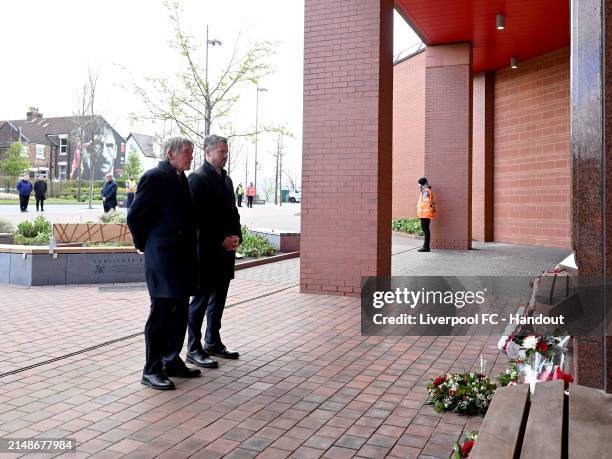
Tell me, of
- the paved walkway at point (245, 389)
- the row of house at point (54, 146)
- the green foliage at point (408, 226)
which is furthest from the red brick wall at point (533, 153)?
the row of house at point (54, 146)

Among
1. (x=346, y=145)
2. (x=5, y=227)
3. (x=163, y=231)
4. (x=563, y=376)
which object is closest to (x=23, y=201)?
(x=5, y=227)

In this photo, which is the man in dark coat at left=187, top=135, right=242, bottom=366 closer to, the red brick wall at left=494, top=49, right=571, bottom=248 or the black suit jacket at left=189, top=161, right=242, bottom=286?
the black suit jacket at left=189, top=161, right=242, bottom=286

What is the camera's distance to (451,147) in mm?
15898

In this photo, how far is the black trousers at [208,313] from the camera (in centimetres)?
518

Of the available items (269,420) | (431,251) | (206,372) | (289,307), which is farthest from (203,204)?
(431,251)

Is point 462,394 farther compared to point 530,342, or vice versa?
point 462,394

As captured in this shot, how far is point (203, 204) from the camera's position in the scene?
511 cm

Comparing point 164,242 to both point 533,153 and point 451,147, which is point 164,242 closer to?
point 451,147

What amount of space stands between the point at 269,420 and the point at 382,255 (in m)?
5.15

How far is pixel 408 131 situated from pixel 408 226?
13.7 feet

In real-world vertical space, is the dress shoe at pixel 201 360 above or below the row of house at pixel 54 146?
below

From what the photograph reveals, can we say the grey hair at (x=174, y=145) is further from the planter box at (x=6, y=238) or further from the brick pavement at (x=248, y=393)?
the planter box at (x=6, y=238)

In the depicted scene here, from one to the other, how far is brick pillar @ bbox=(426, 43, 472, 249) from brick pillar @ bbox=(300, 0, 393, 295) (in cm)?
731

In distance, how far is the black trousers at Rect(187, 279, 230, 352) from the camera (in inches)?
204
